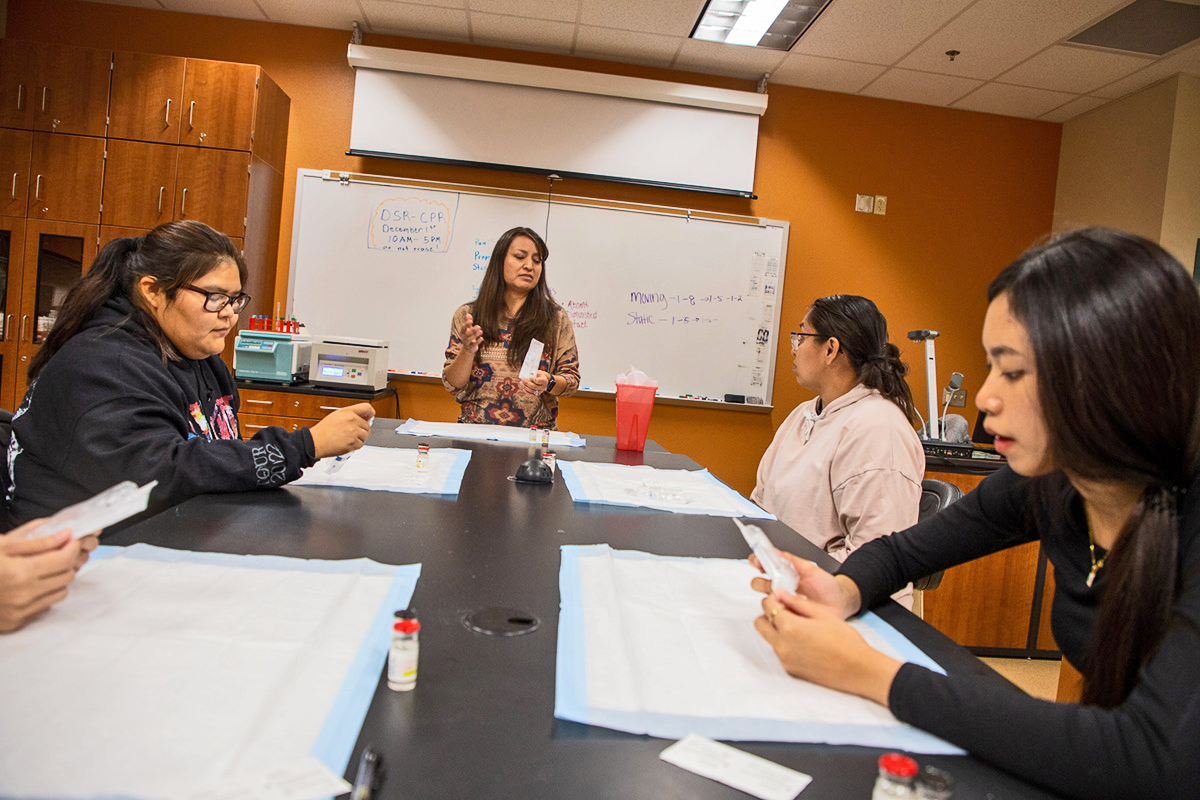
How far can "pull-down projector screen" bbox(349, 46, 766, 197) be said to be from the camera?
402cm

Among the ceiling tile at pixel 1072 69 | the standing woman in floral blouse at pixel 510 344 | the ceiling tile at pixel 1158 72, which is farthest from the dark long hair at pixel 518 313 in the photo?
the ceiling tile at pixel 1158 72

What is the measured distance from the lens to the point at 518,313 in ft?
9.23

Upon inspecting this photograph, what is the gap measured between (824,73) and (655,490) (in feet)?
11.0

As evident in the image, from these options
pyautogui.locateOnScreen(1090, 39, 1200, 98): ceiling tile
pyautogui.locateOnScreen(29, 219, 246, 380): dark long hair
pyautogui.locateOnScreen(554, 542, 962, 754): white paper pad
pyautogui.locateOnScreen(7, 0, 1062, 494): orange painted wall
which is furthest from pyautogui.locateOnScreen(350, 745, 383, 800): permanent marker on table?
pyautogui.locateOnScreen(1090, 39, 1200, 98): ceiling tile

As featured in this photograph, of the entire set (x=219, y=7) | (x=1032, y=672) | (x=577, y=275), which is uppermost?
(x=219, y=7)

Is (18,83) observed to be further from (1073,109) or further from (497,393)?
(1073,109)

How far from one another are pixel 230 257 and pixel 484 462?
71 cm

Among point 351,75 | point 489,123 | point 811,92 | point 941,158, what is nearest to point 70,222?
point 351,75

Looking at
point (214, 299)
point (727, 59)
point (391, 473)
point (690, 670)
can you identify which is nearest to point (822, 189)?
point (727, 59)

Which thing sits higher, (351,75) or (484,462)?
(351,75)

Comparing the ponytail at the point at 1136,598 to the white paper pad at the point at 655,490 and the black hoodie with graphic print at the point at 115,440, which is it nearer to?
the white paper pad at the point at 655,490

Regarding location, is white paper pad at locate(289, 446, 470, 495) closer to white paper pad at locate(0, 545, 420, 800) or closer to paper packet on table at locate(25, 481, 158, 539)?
white paper pad at locate(0, 545, 420, 800)

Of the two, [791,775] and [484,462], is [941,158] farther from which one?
[791,775]

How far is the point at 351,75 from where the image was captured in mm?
4098
